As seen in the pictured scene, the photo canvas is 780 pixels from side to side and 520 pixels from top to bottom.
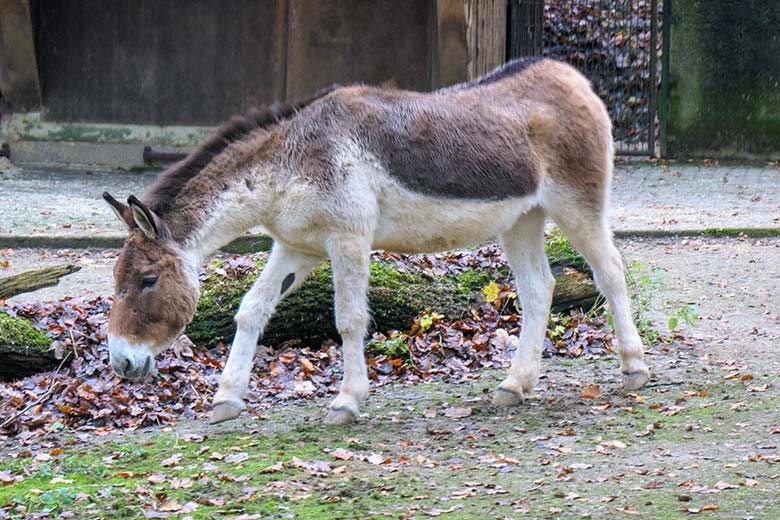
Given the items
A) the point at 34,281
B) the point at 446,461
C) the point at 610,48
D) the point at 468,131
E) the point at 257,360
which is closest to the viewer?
the point at 446,461

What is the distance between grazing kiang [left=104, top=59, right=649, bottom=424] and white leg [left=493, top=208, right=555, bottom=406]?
1 cm

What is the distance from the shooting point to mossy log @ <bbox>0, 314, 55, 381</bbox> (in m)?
7.26

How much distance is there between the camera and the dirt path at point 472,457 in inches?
194

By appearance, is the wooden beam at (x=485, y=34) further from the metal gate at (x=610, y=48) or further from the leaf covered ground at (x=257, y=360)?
the leaf covered ground at (x=257, y=360)

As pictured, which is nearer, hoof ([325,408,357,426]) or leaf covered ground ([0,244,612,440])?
hoof ([325,408,357,426])

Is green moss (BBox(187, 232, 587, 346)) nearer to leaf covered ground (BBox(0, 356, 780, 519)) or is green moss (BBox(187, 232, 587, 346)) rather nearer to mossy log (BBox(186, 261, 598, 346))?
mossy log (BBox(186, 261, 598, 346))

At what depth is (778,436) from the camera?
226 inches

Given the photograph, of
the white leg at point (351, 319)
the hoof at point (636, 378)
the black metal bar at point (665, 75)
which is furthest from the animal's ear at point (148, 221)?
the black metal bar at point (665, 75)

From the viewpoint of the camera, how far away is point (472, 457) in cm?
566

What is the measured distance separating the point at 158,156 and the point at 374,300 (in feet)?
29.9

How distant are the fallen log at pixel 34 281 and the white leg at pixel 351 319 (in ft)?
6.55

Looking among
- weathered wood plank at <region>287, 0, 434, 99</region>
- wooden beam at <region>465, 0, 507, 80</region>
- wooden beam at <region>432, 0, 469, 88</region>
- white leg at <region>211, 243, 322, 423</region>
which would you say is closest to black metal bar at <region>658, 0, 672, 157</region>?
wooden beam at <region>465, 0, 507, 80</region>

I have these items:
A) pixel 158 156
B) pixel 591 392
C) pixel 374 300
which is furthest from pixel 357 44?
pixel 591 392

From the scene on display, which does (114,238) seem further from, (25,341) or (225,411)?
(225,411)
